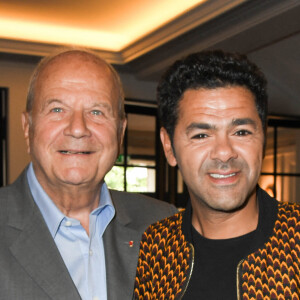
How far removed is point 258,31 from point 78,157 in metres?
3.58

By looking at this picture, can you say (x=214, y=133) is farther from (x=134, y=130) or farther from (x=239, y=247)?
(x=134, y=130)

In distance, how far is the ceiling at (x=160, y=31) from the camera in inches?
194

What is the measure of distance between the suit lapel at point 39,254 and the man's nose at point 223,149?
62cm

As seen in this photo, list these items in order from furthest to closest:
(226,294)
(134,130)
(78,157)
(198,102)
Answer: (134,130) < (78,157) < (198,102) < (226,294)

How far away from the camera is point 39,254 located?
1.78 m

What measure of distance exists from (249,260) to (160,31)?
14.8ft

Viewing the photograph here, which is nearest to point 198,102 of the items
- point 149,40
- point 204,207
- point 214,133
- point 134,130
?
point 214,133

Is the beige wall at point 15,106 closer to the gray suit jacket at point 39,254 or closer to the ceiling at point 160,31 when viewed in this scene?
the ceiling at point 160,31

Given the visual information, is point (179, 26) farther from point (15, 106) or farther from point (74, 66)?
point (74, 66)

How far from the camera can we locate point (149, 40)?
602cm

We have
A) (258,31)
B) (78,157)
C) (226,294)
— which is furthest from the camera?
(258,31)

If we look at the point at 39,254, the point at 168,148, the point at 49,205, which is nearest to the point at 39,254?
the point at 39,254

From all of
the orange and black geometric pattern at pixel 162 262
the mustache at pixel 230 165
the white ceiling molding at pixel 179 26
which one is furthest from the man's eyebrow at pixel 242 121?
the white ceiling molding at pixel 179 26

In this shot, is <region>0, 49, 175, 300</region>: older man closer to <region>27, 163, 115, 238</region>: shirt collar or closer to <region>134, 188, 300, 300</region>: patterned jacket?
<region>27, 163, 115, 238</region>: shirt collar
